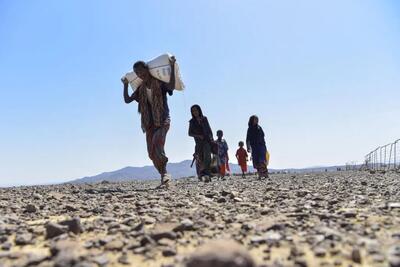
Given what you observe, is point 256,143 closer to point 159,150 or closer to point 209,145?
point 209,145

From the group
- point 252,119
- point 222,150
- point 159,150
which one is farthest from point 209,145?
point 222,150

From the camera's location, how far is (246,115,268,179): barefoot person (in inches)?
528

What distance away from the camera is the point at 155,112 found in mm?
8758

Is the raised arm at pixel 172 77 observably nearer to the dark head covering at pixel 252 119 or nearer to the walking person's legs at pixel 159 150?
the walking person's legs at pixel 159 150

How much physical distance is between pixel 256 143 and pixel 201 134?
180cm

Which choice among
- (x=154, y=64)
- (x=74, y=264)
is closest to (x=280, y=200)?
(x=74, y=264)

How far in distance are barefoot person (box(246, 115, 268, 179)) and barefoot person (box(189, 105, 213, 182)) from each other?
1.34 meters

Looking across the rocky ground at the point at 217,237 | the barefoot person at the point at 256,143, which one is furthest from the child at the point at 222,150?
the rocky ground at the point at 217,237

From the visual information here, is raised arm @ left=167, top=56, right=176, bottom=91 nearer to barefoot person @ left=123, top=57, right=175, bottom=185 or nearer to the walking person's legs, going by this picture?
barefoot person @ left=123, top=57, right=175, bottom=185

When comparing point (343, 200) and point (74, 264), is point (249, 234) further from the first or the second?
point (343, 200)

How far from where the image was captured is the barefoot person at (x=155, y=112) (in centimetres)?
874

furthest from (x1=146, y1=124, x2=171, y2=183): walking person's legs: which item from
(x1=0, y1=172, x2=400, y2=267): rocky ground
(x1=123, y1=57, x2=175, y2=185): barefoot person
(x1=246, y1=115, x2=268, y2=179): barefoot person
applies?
(x1=246, y1=115, x2=268, y2=179): barefoot person

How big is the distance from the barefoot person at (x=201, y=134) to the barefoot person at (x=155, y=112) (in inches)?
141

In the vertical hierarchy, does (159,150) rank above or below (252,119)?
below
